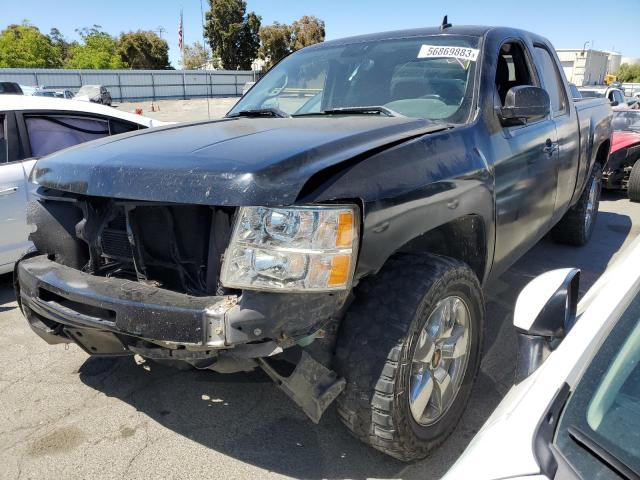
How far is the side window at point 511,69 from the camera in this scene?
3322 mm

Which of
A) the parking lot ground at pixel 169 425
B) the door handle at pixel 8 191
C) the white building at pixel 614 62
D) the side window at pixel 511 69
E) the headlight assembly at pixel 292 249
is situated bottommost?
the parking lot ground at pixel 169 425

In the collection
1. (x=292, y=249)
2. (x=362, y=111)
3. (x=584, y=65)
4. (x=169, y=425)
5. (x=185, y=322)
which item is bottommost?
(x=169, y=425)

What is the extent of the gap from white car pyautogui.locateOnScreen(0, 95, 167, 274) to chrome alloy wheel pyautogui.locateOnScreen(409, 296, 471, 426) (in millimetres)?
3405

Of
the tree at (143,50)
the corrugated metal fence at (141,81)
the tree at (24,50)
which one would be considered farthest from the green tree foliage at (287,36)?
the tree at (24,50)

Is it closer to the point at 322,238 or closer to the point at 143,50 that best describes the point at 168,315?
the point at 322,238

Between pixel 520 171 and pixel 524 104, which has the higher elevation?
pixel 524 104

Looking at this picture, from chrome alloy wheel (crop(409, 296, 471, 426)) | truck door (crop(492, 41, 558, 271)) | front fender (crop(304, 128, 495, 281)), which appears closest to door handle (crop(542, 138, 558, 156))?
truck door (crop(492, 41, 558, 271))

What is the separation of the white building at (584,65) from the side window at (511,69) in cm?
4872

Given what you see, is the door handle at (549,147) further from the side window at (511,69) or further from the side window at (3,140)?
the side window at (3,140)

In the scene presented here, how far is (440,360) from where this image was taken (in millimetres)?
2416

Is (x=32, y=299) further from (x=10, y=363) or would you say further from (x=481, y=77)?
(x=481, y=77)

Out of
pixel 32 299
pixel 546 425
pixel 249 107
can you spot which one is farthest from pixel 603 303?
pixel 249 107

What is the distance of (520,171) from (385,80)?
950 millimetres

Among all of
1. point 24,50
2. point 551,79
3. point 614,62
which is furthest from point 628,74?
point 551,79
